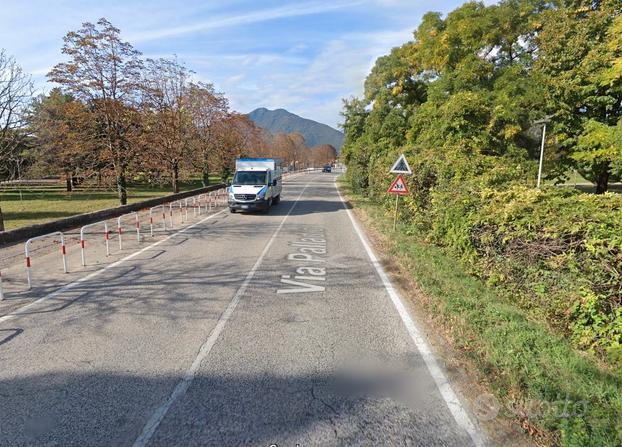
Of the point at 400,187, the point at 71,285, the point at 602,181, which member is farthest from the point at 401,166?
the point at 602,181

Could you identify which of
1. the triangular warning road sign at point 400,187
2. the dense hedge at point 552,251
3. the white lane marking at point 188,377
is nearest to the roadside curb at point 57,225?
the white lane marking at point 188,377

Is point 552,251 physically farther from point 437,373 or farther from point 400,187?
point 400,187

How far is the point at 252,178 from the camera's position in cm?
1717

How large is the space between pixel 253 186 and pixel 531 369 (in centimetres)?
1429

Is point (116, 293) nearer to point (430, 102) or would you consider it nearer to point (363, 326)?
point (363, 326)

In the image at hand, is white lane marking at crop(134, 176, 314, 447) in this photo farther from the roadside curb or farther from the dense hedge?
the roadside curb

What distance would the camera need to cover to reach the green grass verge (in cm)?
274

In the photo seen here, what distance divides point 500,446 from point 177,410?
8.90ft

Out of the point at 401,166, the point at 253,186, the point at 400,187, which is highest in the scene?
the point at 401,166

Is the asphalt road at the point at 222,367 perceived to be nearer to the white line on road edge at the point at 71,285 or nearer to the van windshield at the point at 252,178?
the white line on road edge at the point at 71,285

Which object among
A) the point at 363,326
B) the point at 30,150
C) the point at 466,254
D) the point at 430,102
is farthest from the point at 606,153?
the point at 30,150

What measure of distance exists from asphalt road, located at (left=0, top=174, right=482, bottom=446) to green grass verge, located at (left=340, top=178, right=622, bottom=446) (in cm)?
50

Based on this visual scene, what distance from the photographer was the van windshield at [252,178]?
55.9 feet

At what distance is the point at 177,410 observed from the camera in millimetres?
3123
